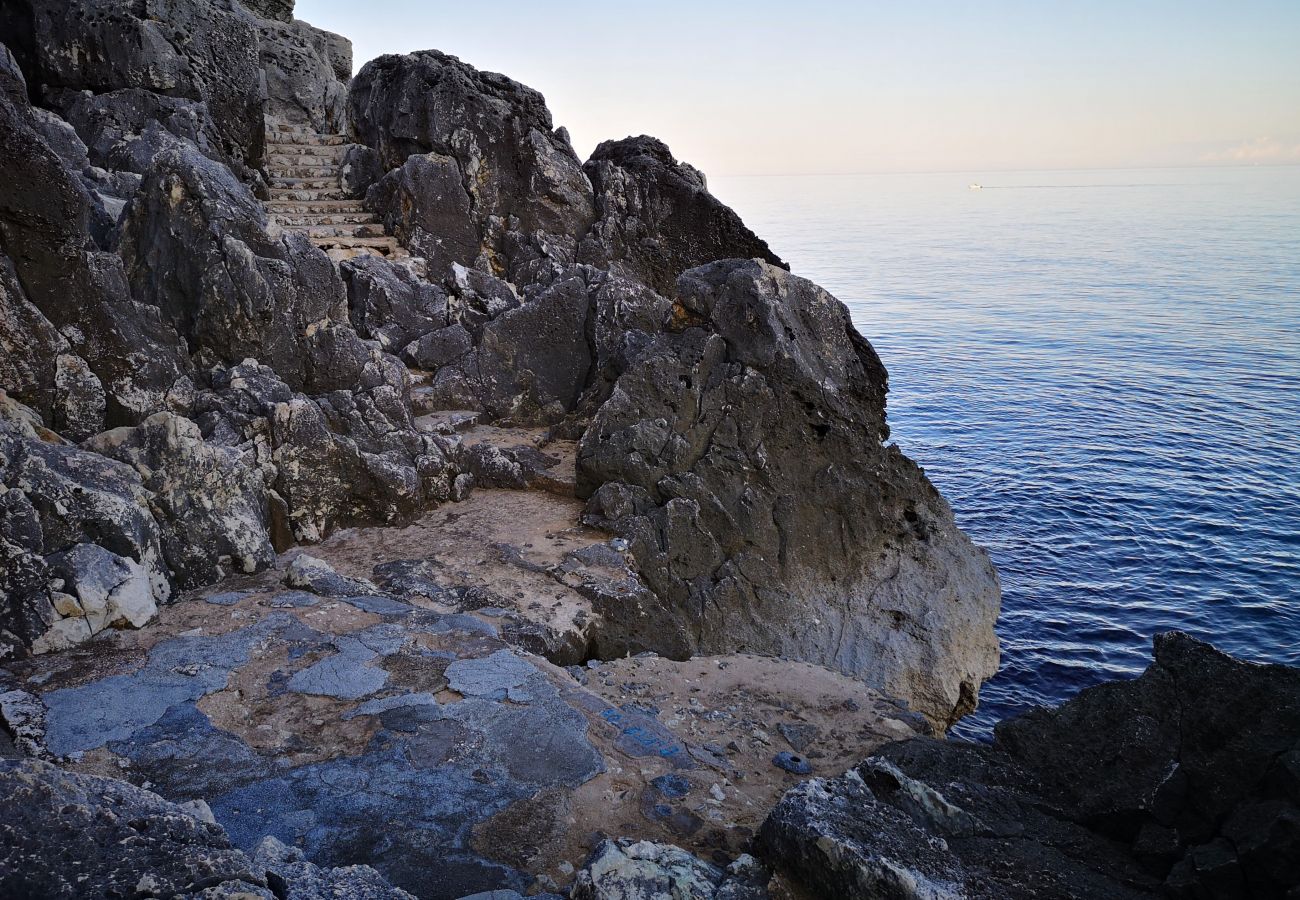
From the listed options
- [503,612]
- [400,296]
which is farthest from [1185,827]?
[400,296]

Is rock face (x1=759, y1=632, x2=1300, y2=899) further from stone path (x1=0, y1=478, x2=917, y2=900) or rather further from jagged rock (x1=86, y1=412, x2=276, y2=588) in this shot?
jagged rock (x1=86, y1=412, x2=276, y2=588)

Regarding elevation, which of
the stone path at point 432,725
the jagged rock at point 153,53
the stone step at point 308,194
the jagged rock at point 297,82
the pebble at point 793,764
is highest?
the jagged rock at point 297,82

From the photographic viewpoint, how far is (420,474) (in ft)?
35.7

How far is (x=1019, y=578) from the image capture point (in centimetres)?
1435

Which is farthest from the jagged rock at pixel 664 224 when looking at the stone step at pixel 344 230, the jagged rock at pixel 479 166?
the stone step at pixel 344 230

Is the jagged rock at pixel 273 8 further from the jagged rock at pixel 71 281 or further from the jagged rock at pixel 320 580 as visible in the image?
the jagged rock at pixel 320 580

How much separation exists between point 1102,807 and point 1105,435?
59.4 feet

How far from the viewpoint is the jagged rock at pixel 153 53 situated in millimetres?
13727

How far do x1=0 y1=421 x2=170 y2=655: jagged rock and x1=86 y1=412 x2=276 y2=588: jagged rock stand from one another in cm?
26

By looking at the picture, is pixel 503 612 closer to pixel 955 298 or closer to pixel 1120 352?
pixel 1120 352

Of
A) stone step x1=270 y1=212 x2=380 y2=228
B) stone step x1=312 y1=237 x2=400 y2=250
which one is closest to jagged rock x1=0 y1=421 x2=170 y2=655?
stone step x1=312 y1=237 x2=400 y2=250

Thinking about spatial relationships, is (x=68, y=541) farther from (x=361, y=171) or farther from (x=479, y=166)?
(x=361, y=171)

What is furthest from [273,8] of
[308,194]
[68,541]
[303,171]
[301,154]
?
[68,541]

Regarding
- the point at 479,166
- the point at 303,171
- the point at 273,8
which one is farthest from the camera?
the point at 273,8
